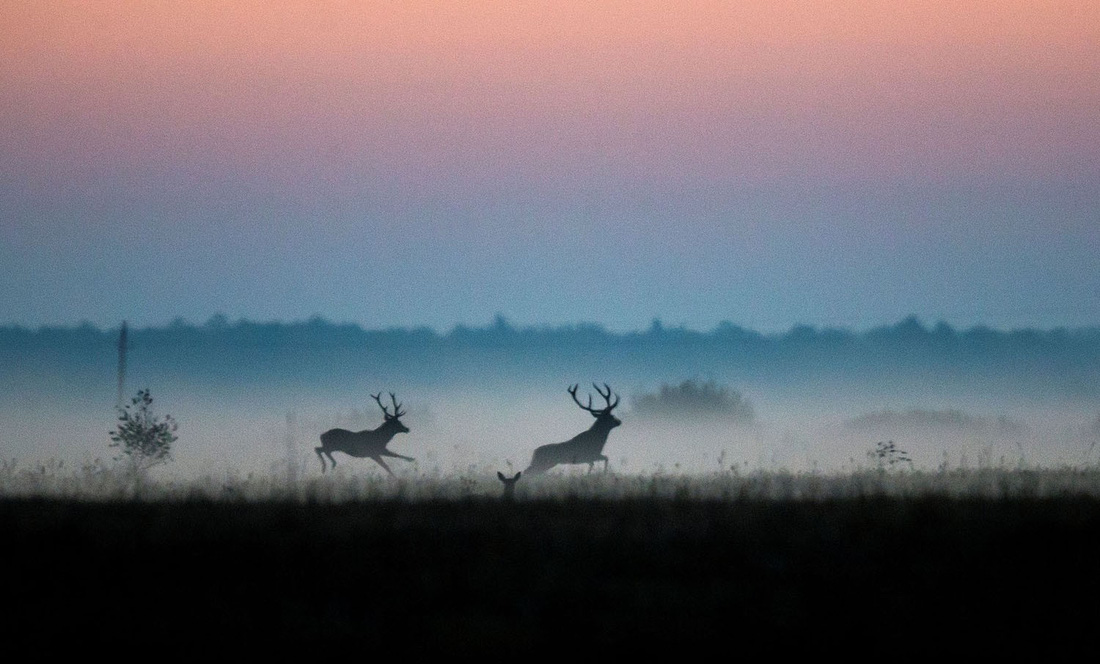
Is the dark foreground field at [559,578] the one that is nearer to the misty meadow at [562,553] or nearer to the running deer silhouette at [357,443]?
the misty meadow at [562,553]

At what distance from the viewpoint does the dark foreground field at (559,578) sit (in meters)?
8.20

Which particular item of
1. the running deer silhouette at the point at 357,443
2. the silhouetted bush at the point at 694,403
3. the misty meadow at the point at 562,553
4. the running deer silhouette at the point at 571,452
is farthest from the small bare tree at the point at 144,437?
the silhouetted bush at the point at 694,403

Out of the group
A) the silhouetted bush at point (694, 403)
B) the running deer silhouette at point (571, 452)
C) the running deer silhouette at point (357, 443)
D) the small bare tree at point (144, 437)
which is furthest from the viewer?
the silhouetted bush at point (694, 403)

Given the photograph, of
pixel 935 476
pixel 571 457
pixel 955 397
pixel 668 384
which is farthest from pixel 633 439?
pixel 935 476

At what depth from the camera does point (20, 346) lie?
113 m

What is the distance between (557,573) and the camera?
31.5ft

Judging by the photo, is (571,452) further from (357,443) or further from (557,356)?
(557,356)

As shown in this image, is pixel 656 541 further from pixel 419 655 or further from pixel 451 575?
pixel 419 655

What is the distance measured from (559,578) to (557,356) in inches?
4510

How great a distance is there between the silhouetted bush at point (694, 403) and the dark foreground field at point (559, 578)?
2211 inches

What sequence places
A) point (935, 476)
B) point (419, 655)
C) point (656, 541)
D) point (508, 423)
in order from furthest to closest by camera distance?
1. point (508, 423)
2. point (935, 476)
3. point (656, 541)
4. point (419, 655)

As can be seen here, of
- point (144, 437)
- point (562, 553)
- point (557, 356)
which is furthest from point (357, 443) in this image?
point (557, 356)

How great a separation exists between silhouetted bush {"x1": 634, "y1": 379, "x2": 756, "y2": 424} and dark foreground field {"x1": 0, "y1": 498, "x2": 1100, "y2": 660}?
56.2m

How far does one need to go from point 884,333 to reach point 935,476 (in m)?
95.2
